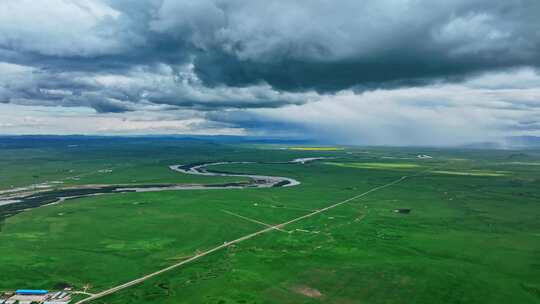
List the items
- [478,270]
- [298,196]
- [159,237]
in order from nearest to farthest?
1. [478,270]
2. [159,237]
3. [298,196]

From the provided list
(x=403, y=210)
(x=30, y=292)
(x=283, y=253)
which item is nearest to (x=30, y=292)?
(x=30, y=292)

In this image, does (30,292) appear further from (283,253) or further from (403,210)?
(403,210)

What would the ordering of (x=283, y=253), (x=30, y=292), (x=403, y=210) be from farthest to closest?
1. (x=403, y=210)
2. (x=283, y=253)
3. (x=30, y=292)

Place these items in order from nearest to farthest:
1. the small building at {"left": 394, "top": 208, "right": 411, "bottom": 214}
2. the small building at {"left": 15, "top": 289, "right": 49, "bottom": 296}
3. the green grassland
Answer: the small building at {"left": 15, "top": 289, "right": 49, "bottom": 296}, the green grassland, the small building at {"left": 394, "top": 208, "right": 411, "bottom": 214}

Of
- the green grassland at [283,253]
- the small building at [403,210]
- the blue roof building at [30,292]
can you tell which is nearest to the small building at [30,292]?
the blue roof building at [30,292]

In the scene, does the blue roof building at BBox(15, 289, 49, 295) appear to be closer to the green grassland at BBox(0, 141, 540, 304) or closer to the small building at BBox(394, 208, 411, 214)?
the green grassland at BBox(0, 141, 540, 304)

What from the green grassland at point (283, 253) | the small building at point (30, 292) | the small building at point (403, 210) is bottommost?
the small building at point (30, 292)

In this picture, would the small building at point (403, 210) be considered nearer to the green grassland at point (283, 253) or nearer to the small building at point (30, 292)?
the green grassland at point (283, 253)

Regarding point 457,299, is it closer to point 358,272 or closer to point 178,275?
point 358,272

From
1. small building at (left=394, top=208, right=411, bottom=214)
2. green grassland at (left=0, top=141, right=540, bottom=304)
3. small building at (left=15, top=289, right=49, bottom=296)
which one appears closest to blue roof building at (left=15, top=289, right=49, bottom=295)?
small building at (left=15, top=289, right=49, bottom=296)

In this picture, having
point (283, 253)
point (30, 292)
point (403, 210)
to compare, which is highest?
point (403, 210)

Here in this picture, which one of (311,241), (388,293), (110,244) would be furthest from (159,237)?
(388,293)
